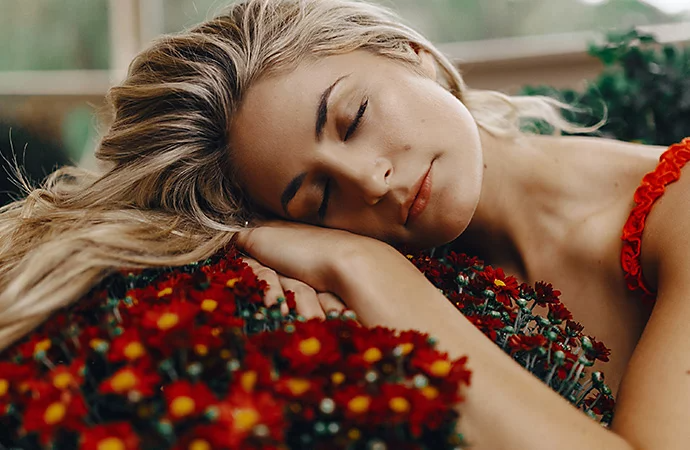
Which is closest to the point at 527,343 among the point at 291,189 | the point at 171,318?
the point at 171,318

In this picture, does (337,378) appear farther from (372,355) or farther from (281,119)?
(281,119)

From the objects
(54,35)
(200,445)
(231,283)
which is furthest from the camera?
(54,35)

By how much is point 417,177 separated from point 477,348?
0.43 metres

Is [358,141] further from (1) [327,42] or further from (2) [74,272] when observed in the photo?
(2) [74,272]

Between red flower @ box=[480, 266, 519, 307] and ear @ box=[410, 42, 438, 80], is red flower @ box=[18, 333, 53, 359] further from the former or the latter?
ear @ box=[410, 42, 438, 80]

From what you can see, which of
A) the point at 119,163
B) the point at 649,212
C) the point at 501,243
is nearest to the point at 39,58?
the point at 119,163

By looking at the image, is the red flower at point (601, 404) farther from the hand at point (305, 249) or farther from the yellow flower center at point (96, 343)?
the yellow flower center at point (96, 343)

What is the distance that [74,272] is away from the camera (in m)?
0.81

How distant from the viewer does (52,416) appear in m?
0.52

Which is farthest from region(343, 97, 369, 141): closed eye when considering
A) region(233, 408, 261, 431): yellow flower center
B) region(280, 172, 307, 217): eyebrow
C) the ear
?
region(233, 408, 261, 431): yellow flower center

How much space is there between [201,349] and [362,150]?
1.94ft

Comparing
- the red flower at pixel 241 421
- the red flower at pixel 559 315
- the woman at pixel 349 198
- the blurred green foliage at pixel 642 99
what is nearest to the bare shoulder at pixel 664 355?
the woman at pixel 349 198

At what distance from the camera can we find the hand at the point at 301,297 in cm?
83

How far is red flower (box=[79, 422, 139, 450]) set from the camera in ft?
1.59
